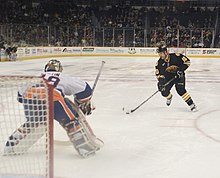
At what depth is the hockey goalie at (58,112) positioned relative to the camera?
2.78 m

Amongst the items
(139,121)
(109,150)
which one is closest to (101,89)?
(139,121)

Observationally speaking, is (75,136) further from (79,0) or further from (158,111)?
(79,0)

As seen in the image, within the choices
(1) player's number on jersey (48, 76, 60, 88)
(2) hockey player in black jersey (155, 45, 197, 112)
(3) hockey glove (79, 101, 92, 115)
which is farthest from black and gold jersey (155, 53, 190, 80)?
(1) player's number on jersey (48, 76, 60, 88)

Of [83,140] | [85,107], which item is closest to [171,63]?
[85,107]

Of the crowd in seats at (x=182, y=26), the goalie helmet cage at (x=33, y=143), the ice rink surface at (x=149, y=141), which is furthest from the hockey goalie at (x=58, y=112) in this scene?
the crowd in seats at (x=182, y=26)

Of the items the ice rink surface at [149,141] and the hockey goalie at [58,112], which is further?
the ice rink surface at [149,141]

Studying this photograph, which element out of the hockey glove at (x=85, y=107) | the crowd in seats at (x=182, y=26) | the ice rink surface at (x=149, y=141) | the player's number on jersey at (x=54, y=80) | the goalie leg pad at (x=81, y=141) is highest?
the crowd in seats at (x=182, y=26)

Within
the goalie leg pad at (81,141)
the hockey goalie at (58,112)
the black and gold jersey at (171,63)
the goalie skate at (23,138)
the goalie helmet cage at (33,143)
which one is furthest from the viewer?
the black and gold jersey at (171,63)

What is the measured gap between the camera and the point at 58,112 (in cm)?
292

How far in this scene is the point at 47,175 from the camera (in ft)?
8.70

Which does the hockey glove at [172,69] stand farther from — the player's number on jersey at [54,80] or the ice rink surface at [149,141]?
Result: the player's number on jersey at [54,80]

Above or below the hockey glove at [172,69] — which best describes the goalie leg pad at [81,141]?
below

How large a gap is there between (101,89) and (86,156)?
417 centimetres

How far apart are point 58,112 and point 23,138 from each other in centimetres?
37
